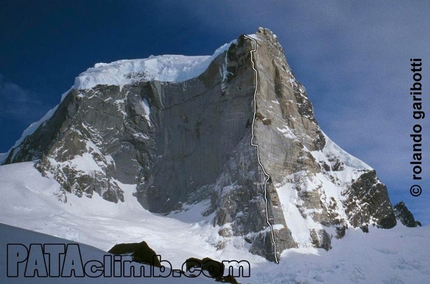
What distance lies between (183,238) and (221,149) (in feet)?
48.5

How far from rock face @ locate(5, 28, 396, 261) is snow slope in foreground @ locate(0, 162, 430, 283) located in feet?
5.30

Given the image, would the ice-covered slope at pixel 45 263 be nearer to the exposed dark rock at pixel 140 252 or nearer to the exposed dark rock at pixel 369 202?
the exposed dark rock at pixel 140 252

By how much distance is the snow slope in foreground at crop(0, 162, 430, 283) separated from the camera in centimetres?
4538

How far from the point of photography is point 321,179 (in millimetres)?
62500

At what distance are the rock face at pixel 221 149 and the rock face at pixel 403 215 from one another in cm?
605

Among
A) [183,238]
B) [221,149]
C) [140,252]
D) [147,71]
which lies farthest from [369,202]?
[140,252]

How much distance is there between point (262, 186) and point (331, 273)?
11519 millimetres

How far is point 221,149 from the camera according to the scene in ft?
201

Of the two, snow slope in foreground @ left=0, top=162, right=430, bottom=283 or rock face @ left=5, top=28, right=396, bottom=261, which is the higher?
rock face @ left=5, top=28, right=396, bottom=261

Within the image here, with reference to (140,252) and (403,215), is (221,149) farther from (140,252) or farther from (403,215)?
(140,252)

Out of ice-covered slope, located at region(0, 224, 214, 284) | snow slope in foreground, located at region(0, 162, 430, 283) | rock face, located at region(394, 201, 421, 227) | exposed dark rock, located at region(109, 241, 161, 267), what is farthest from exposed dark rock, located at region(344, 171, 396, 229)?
ice-covered slope, located at region(0, 224, 214, 284)

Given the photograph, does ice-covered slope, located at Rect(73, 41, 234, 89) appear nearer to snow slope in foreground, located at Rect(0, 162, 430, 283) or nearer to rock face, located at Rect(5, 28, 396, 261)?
rock face, located at Rect(5, 28, 396, 261)

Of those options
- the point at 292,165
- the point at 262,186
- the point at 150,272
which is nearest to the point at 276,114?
the point at 292,165

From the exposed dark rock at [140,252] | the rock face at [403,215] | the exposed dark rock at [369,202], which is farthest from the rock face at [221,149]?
the exposed dark rock at [140,252]
